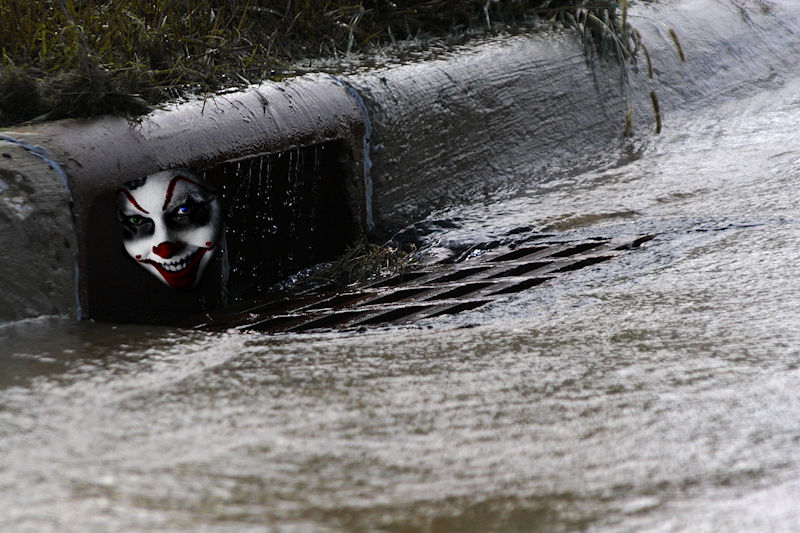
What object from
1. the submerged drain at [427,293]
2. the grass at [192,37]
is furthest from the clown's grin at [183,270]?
the grass at [192,37]

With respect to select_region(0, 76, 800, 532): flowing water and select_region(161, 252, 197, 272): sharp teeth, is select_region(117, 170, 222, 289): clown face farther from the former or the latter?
select_region(0, 76, 800, 532): flowing water

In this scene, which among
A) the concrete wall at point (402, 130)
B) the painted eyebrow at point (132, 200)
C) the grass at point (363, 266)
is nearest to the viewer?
the concrete wall at point (402, 130)

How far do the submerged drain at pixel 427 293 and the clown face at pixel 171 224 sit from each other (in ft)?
0.61

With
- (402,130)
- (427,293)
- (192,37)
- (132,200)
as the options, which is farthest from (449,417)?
(192,37)

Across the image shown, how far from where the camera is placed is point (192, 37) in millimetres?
3467

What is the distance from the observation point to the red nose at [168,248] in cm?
276

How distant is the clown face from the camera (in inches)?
106

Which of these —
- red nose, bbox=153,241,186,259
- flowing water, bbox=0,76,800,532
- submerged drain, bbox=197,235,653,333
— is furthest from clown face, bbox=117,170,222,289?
flowing water, bbox=0,76,800,532

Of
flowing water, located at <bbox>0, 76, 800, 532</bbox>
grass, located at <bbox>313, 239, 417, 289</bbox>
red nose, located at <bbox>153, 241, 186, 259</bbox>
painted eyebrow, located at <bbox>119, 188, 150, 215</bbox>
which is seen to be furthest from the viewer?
grass, located at <bbox>313, 239, 417, 289</bbox>

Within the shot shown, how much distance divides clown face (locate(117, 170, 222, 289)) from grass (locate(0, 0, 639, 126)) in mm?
263

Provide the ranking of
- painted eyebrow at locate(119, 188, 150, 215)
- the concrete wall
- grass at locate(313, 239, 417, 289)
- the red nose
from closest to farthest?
the concrete wall → painted eyebrow at locate(119, 188, 150, 215) → the red nose → grass at locate(313, 239, 417, 289)

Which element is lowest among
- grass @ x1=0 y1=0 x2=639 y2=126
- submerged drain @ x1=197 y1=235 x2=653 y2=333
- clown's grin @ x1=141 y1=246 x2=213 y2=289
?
submerged drain @ x1=197 y1=235 x2=653 y2=333

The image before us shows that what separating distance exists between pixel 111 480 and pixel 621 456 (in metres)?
0.82

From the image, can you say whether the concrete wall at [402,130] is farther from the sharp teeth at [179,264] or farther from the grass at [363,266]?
the grass at [363,266]
